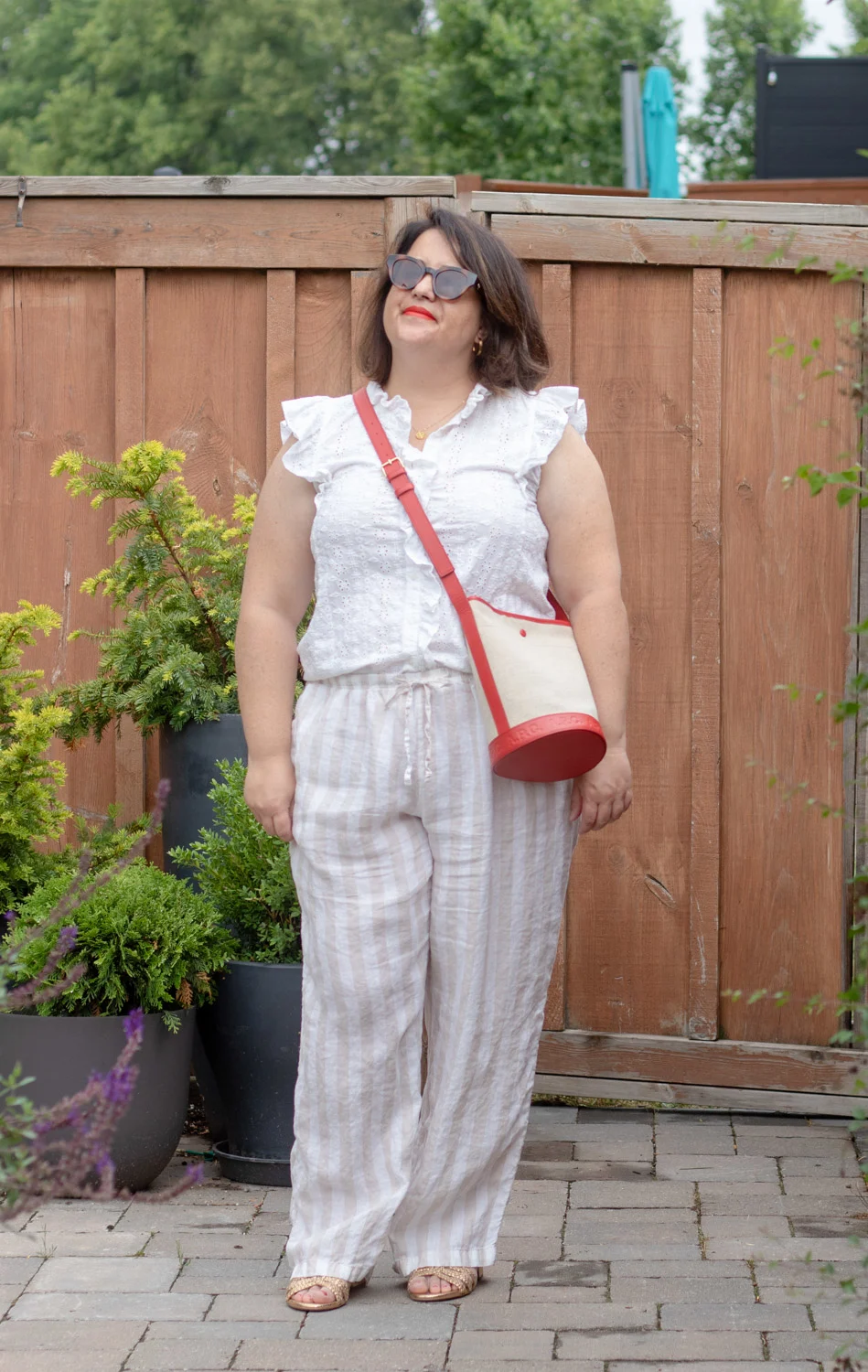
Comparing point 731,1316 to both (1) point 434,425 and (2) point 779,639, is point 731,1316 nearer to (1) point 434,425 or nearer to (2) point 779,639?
(1) point 434,425

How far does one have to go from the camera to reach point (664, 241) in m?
4.10

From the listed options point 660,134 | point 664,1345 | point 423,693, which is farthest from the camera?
point 660,134

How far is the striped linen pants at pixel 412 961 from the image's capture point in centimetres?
280

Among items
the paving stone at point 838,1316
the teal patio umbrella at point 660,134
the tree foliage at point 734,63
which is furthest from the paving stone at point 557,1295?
the tree foliage at point 734,63

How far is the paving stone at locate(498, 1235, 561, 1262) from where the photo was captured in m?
3.17

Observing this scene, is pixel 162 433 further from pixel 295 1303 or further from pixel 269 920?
pixel 295 1303

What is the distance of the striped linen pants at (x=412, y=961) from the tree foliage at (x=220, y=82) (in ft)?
89.1

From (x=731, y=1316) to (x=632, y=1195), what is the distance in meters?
0.75

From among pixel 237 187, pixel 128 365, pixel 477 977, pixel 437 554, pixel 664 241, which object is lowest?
pixel 477 977

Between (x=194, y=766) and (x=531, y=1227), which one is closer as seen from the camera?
(x=531, y=1227)

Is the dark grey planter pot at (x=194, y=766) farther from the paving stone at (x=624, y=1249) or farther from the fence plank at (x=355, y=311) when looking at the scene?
the paving stone at (x=624, y=1249)

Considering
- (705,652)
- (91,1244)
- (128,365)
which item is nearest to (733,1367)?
(91,1244)

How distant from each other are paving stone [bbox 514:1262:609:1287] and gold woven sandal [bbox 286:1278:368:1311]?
340mm

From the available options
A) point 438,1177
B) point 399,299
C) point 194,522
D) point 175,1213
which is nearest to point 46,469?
point 194,522
